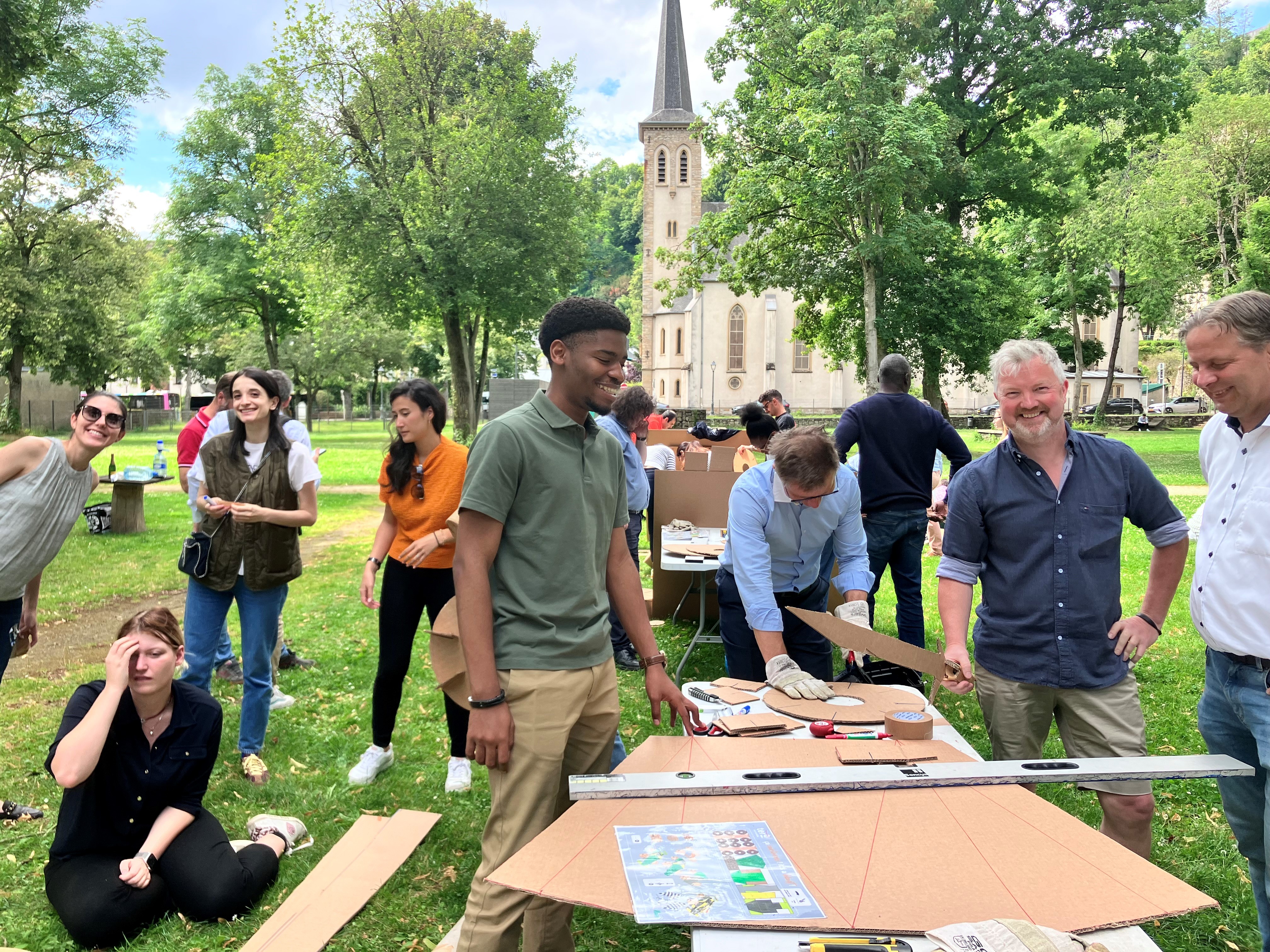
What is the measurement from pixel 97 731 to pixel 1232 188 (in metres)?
34.3

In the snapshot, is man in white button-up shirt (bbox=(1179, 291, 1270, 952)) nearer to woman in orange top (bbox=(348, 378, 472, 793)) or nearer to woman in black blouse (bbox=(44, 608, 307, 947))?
woman in orange top (bbox=(348, 378, 472, 793))

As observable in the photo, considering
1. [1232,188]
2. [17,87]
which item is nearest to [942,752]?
[17,87]

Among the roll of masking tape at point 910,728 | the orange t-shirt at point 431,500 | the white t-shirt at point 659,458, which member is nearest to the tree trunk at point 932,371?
the white t-shirt at point 659,458

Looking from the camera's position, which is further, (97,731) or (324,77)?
(324,77)

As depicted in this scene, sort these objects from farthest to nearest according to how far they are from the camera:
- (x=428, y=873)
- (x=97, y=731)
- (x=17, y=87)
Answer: (x=17, y=87) < (x=428, y=873) < (x=97, y=731)

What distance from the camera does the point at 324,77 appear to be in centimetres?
2672

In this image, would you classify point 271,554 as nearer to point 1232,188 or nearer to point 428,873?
point 428,873

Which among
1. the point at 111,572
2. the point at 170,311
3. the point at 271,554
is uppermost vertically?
the point at 170,311

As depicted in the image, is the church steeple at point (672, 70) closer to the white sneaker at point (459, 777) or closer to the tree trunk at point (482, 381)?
the tree trunk at point (482, 381)

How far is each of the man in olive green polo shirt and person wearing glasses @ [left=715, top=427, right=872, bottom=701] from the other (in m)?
1.18

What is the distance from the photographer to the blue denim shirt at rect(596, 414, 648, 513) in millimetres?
6457

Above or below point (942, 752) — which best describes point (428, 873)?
below

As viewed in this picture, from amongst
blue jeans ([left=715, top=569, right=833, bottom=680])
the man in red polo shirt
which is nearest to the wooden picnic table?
the man in red polo shirt

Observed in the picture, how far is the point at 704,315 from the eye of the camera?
61281mm
